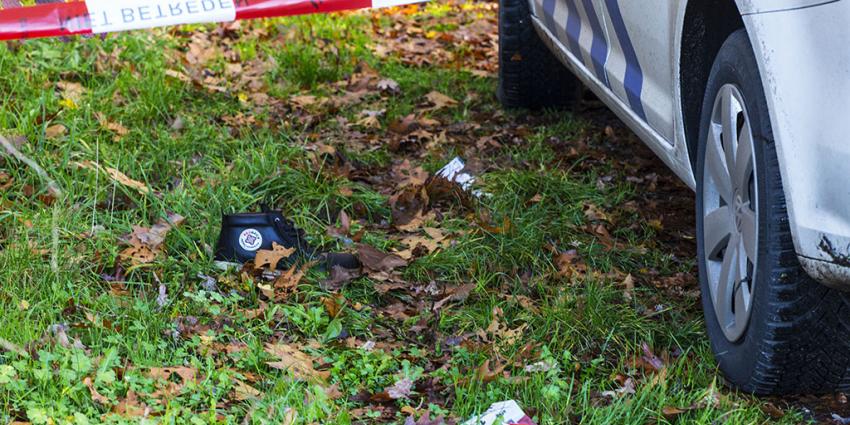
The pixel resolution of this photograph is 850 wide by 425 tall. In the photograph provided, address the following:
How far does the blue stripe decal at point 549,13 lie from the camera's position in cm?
422

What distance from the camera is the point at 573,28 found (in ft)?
12.9

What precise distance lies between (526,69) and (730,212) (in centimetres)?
249

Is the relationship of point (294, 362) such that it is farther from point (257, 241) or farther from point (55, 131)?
point (55, 131)

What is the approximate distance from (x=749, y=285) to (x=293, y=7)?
2394 mm

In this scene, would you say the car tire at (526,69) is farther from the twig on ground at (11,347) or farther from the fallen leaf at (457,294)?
the twig on ground at (11,347)

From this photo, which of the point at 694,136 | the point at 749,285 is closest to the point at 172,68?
the point at 694,136

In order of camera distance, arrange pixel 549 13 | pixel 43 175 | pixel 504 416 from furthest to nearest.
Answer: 1. pixel 549 13
2. pixel 43 175
3. pixel 504 416

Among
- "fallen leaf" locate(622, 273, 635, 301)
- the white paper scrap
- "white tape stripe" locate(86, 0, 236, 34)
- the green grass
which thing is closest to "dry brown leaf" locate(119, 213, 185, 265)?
the green grass

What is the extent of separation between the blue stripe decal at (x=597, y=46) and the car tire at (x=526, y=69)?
3.82ft

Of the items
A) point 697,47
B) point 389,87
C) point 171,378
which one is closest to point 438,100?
point 389,87

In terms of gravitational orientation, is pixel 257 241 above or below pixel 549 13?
below

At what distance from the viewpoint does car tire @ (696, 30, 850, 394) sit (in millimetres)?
2314

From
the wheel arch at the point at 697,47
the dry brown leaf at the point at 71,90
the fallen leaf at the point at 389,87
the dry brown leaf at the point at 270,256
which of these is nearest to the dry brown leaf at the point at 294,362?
the dry brown leaf at the point at 270,256

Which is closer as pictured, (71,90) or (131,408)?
(131,408)
